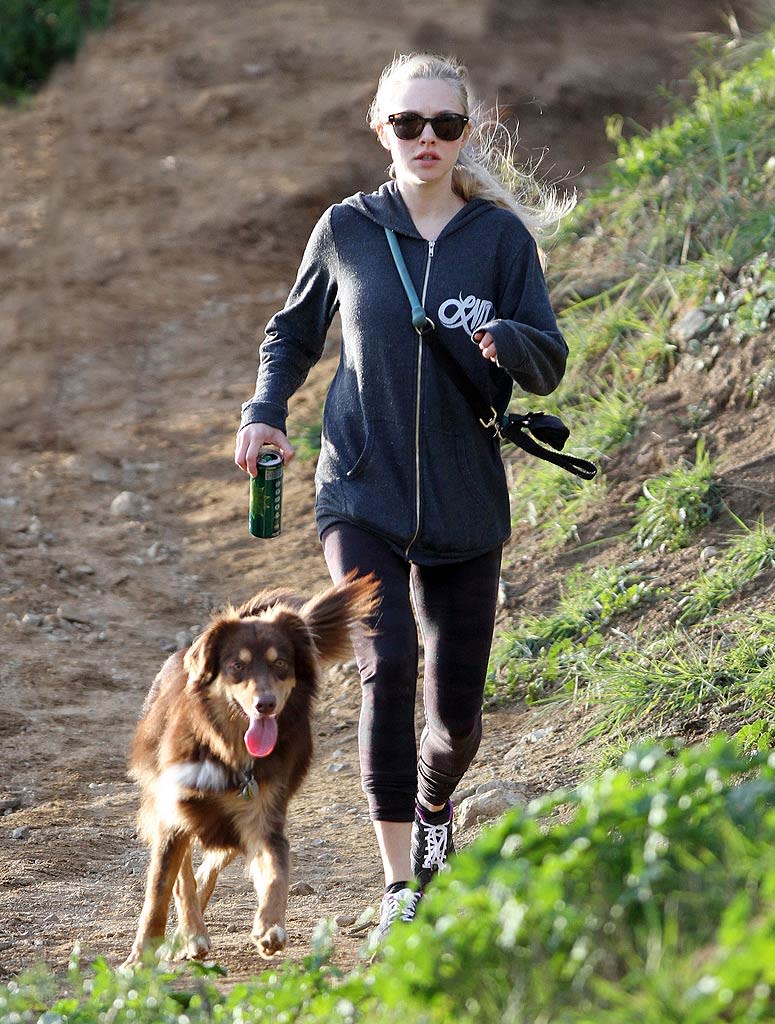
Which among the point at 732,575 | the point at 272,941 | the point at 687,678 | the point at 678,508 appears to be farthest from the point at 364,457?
the point at 678,508

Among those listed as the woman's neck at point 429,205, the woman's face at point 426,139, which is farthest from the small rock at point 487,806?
the woman's face at point 426,139

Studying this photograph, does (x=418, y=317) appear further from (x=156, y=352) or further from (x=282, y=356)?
(x=156, y=352)

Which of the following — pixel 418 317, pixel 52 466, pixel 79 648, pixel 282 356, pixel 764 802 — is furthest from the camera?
pixel 52 466

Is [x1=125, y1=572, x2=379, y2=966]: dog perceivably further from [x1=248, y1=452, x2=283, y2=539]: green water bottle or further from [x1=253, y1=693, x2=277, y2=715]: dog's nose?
[x1=248, y1=452, x2=283, y2=539]: green water bottle

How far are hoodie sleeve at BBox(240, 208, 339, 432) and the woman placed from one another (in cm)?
1

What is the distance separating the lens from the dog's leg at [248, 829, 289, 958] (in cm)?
397

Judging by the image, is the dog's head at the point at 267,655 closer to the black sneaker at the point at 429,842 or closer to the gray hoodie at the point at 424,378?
the gray hoodie at the point at 424,378

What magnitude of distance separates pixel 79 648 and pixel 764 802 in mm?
5062

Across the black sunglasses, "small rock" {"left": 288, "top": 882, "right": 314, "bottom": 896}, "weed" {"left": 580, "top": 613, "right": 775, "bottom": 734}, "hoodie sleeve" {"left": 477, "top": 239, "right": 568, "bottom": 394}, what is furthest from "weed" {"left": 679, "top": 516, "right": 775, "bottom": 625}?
the black sunglasses

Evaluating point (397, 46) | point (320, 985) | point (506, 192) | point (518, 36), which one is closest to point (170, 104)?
point (397, 46)

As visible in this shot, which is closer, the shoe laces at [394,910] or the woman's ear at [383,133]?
the shoe laces at [394,910]

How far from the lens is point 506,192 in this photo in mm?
4277

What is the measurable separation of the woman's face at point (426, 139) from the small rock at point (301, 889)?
2448mm

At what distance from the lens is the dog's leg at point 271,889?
3.97m
